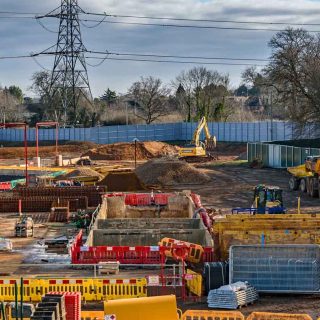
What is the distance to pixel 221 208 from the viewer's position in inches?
1281

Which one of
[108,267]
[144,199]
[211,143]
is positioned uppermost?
[211,143]

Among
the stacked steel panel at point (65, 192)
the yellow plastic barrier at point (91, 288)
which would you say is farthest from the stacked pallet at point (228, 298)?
the stacked steel panel at point (65, 192)

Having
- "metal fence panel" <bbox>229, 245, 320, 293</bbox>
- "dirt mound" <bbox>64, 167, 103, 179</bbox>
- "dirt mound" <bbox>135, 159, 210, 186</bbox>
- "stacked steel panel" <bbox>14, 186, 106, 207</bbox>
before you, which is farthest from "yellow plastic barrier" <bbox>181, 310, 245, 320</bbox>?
"dirt mound" <bbox>64, 167, 103, 179</bbox>

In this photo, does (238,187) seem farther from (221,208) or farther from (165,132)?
(165,132)

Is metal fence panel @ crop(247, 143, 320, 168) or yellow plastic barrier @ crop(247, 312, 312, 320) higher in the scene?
metal fence panel @ crop(247, 143, 320, 168)

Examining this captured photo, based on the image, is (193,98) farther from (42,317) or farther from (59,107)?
(42,317)

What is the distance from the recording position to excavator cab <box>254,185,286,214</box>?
25920 millimetres

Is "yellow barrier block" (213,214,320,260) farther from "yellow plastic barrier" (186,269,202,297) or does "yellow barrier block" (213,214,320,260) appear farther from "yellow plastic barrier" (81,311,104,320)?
"yellow plastic barrier" (81,311,104,320)

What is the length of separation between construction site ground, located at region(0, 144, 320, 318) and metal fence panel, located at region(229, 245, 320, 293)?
326 millimetres

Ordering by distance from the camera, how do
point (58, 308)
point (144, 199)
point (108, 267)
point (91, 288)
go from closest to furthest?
point (58, 308) → point (91, 288) → point (108, 267) → point (144, 199)

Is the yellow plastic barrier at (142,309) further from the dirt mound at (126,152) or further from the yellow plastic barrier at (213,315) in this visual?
the dirt mound at (126,152)

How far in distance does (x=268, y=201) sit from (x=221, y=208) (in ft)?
17.0

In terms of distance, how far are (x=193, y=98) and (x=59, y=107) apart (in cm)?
2510

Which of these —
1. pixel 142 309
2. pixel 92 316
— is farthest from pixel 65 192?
pixel 142 309
